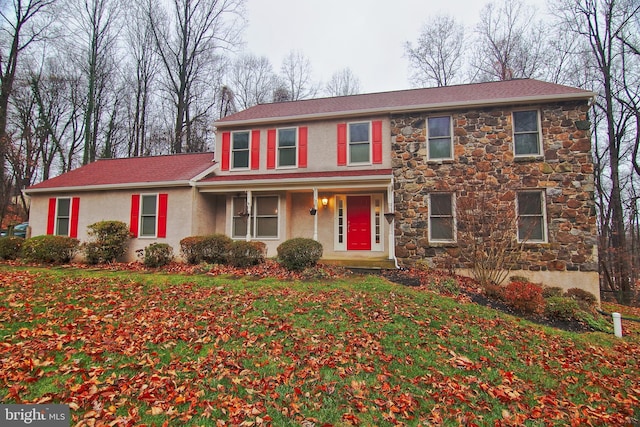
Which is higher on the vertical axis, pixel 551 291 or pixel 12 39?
pixel 12 39

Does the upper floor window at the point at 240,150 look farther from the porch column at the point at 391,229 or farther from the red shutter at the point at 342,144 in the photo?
the porch column at the point at 391,229

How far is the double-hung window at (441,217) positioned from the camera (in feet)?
33.4

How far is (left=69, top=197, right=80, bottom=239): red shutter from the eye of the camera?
1176 centimetres

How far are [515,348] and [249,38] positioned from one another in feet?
75.8

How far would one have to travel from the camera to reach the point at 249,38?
21.0 m

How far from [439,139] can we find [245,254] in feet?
25.0

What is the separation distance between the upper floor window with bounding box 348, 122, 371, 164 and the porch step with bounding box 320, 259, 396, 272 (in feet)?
12.1

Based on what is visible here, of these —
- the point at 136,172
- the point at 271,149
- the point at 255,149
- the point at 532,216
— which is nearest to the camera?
the point at 532,216

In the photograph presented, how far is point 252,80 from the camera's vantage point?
25141mm

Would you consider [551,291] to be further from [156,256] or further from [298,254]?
[156,256]

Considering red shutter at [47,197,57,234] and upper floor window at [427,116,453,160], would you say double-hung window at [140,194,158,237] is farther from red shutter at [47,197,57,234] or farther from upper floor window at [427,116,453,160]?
upper floor window at [427,116,453,160]

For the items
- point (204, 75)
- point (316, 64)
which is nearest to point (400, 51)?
point (316, 64)

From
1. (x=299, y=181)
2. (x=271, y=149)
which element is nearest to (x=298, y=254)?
(x=299, y=181)

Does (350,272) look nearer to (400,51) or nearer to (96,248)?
(96,248)
